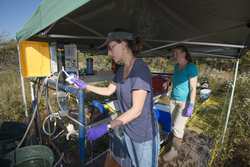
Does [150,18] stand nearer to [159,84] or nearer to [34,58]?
[159,84]

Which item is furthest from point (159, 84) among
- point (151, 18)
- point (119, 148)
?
point (119, 148)

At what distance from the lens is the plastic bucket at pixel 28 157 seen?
67.0 inches

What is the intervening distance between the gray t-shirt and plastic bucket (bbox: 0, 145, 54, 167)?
1.42 metres

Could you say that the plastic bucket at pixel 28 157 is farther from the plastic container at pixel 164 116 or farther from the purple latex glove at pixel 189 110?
the purple latex glove at pixel 189 110

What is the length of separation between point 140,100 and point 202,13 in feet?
5.52

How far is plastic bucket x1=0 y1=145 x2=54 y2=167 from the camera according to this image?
1702mm

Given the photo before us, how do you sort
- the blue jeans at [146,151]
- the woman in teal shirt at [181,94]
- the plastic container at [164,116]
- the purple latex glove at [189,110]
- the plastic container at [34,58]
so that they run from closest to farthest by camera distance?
the blue jeans at [146,151], the plastic container at [34,58], the purple latex glove at [189,110], the woman in teal shirt at [181,94], the plastic container at [164,116]

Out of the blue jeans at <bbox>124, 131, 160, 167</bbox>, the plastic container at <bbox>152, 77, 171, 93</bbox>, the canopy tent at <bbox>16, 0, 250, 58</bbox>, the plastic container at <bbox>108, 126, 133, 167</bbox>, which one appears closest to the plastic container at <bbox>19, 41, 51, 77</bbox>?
the canopy tent at <bbox>16, 0, 250, 58</bbox>

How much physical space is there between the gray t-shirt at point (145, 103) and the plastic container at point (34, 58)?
59.8 inches

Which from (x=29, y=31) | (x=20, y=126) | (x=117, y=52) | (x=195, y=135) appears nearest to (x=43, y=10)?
(x=29, y=31)

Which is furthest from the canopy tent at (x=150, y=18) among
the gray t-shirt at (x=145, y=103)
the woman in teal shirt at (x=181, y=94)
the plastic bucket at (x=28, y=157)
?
the plastic bucket at (x=28, y=157)

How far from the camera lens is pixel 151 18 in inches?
89.0

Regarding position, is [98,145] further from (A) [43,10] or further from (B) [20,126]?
(A) [43,10]

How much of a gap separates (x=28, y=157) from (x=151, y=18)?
335cm
